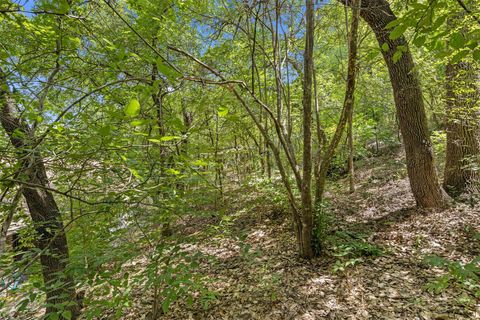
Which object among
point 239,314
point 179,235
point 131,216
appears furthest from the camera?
point 239,314

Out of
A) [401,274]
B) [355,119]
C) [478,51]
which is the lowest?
[401,274]

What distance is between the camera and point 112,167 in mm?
1697

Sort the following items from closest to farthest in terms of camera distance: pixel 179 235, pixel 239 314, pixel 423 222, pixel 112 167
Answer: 1. pixel 112 167
2. pixel 179 235
3. pixel 239 314
4. pixel 423 222

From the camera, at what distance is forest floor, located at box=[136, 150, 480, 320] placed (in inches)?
88.9

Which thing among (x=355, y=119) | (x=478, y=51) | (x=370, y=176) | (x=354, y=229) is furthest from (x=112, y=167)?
(x=355, y=119)

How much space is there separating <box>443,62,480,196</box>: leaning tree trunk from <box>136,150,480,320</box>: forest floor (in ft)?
2.14

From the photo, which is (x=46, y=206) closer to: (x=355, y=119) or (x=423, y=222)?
(x=423, y=222)

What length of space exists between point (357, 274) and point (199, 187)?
2140mm

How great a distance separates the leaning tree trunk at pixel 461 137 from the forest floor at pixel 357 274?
65cm

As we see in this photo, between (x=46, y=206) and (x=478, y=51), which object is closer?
(x=478, y=51)

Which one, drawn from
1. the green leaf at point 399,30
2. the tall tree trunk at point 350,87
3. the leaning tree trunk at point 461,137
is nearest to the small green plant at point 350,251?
the tall tree trunk at point 350,87

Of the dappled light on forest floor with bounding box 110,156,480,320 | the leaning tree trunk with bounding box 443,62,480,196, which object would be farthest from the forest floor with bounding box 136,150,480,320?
the leaning tree trunk with bounding box 443,62,480,196

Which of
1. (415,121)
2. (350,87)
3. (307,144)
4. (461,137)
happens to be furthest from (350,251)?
(461,137)

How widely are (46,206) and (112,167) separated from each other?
91.1 inches
